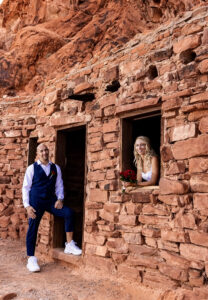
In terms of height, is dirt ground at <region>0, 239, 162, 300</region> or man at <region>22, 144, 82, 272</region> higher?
man at <region>22, 144, 82, 272</region>

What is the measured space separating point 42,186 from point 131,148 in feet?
5.04

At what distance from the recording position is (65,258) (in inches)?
203

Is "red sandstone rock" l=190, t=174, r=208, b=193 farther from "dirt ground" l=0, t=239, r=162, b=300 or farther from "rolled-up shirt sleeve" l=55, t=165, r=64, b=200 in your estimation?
"rolled-up shirt sleeve" l=55, t=165, r=64, b=200

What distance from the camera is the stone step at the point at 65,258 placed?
4922 mm

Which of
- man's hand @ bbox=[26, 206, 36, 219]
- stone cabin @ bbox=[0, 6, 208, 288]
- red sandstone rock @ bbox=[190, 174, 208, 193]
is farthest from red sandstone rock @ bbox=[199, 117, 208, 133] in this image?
man's hand @ bbox=[26, 206, 36, 219]

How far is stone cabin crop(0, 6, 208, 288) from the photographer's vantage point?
3615mm

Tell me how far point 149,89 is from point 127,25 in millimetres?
6042

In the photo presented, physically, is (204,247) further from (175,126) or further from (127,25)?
(127,25)

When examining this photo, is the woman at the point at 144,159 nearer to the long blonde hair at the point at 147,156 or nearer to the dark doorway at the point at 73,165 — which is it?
the long blonde hair at the point at 147,156

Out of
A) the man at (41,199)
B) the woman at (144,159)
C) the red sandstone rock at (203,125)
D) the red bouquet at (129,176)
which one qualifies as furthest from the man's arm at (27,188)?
the red sandstone rock at (203,125)

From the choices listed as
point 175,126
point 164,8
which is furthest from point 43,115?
point 164,8

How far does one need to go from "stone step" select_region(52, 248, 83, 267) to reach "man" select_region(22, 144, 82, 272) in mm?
81

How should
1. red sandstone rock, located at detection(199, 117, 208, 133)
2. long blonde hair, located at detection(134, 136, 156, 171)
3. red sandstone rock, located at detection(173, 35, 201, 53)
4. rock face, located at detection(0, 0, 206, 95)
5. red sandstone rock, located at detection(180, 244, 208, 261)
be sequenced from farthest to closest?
rock face, located at detection(0, 0, 206, 95)
long blonde hair, located at detection(134, 136, 156, 171)
red sandstone rock, located at detection(173, 35, 201, 53)
red sandstone rock, located at detection(199, 117, 208, 133)
red sandstone rock, located at detection(180, 244, 208, 261)

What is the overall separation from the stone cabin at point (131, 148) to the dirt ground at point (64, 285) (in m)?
0.15
